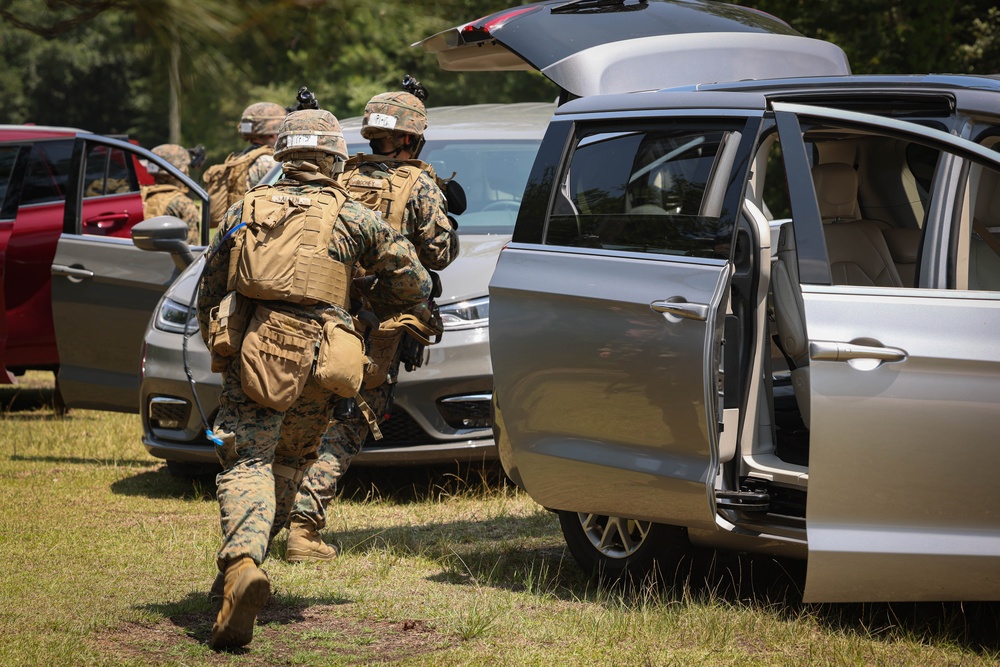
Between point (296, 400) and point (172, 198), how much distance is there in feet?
18.0

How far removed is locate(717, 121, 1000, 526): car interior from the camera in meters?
4.39

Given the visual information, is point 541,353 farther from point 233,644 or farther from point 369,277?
point 233,644

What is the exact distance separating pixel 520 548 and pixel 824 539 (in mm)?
2052

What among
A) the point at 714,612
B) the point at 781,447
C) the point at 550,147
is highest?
the point at 550,147

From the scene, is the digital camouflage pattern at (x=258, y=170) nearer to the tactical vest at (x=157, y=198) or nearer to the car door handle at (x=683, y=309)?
the tactical vest at (x=157, y=198)

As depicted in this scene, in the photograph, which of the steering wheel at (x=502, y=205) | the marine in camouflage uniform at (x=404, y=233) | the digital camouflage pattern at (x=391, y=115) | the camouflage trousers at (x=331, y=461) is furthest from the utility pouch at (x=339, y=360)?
the steering wheel at (x=502, y=205)

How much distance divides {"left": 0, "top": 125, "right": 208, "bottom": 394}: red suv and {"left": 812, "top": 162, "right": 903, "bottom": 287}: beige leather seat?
12.7 ft

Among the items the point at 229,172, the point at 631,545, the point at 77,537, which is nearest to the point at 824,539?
the point at 631,545

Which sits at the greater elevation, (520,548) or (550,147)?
(550,147)

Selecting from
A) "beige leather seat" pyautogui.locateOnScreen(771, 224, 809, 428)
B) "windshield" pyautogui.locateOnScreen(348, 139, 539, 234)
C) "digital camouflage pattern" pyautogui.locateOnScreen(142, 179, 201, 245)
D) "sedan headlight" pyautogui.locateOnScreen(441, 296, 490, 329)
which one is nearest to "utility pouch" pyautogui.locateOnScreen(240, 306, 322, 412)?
"beige leather seat" pyautogui.locateOnScreen(771, 224, 809, 428)

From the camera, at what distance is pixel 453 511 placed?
647 cm

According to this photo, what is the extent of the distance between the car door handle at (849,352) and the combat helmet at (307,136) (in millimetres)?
1868

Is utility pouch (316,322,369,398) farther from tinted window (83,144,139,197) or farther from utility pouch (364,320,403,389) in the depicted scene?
tinted window (83,144,139,197)

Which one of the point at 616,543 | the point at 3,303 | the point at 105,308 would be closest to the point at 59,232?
the point at 3,303
